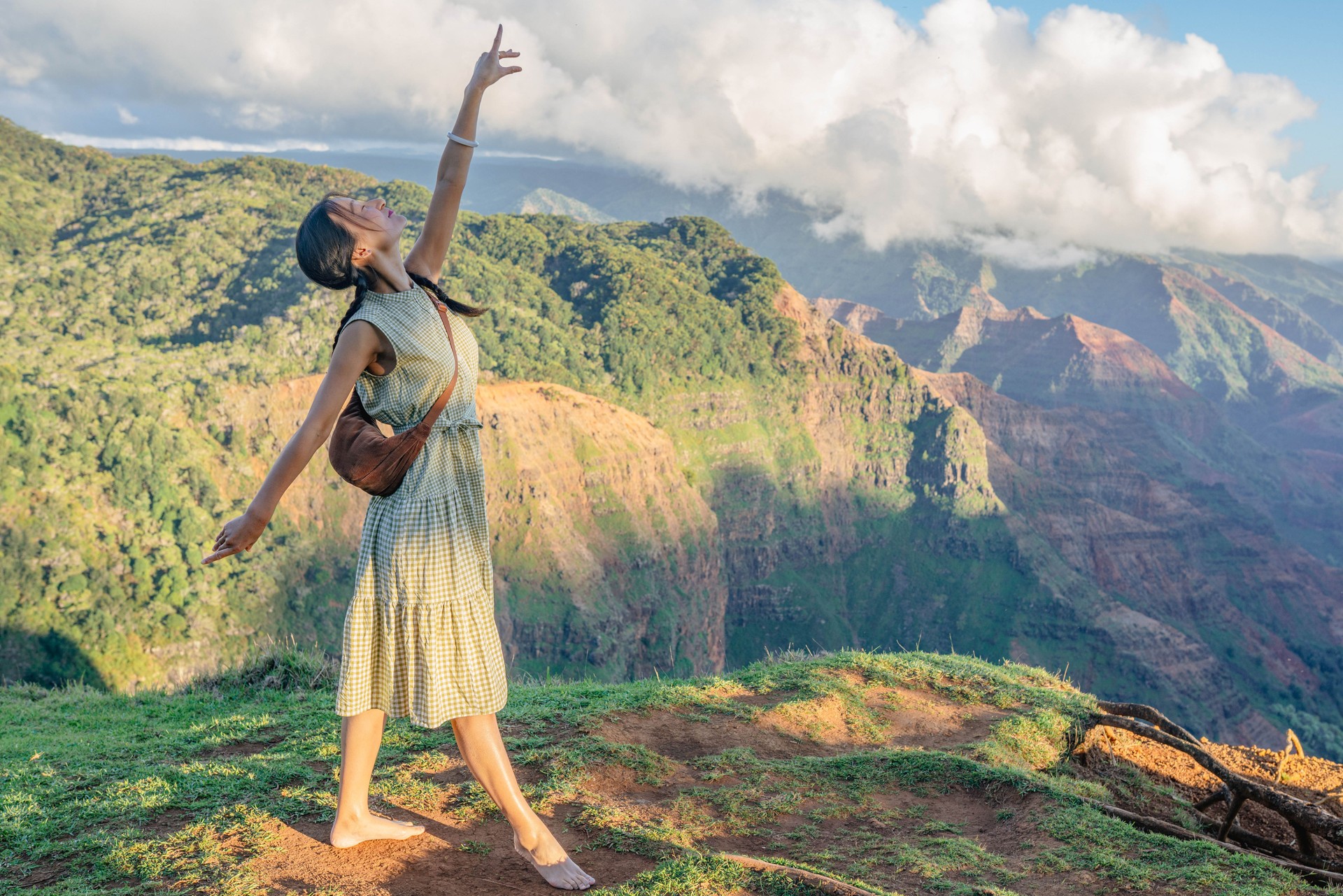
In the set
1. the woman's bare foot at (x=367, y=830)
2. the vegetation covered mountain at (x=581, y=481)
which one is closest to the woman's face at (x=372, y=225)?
the woman's bare foot at (x=367, y=830)

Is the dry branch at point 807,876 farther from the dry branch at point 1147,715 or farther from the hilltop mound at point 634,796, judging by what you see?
the dry branch at point 1147,715

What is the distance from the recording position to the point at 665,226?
276ft

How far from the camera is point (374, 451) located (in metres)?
3.17

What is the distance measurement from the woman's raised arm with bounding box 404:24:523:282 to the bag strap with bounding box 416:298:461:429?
0.32 metres

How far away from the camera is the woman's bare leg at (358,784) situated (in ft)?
11.1

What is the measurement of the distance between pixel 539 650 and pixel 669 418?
858 inches

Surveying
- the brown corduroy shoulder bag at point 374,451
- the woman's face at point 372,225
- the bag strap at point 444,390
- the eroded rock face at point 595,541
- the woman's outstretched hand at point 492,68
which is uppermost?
the woman's outstretched hand at point 492,68

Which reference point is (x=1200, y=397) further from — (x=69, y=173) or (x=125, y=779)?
(x=125, y=779)

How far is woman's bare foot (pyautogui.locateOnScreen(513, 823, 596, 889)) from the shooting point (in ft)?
10.8

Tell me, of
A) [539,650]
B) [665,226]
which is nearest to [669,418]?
[539,650]

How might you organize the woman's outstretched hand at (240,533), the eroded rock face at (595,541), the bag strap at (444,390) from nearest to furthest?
the woman's outstretched hand at (240,533) → the bag strap at (444,390) → the eroded rock face at (595,541)

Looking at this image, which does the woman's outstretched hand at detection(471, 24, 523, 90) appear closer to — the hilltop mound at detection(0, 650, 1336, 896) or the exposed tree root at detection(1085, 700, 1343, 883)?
the hilltop mound at detection(0, 650, 1336, 896)

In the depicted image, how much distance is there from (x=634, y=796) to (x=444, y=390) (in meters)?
2.32

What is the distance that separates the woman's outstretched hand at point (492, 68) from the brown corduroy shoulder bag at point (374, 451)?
149 cm
